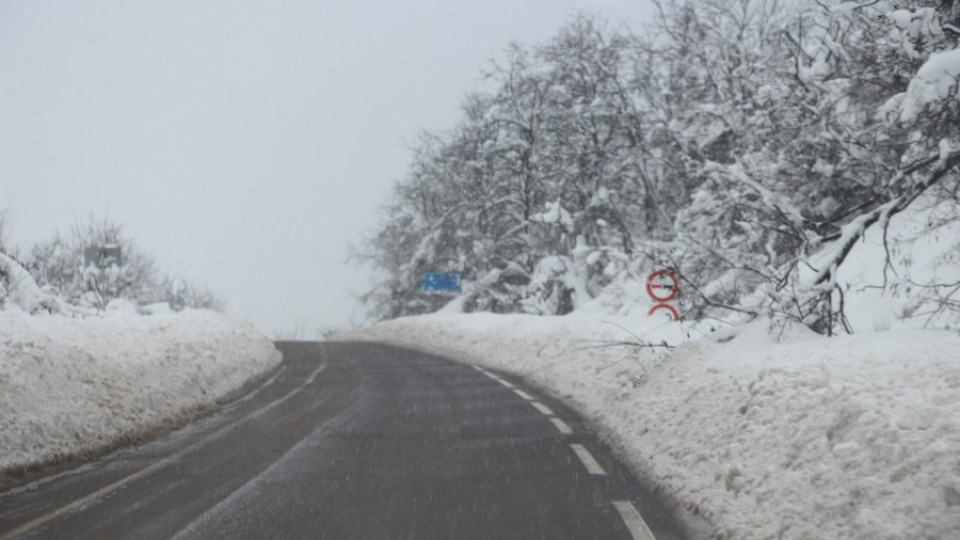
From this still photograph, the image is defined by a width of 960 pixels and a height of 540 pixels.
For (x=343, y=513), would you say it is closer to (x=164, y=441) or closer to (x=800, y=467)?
(x=800, y=467)

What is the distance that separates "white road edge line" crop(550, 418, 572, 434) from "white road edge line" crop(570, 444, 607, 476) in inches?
32.6

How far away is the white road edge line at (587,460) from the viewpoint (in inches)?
265

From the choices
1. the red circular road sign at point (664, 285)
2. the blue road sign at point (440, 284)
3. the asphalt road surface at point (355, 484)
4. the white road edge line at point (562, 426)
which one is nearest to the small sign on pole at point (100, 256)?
the asphalt road surface at point (355, 484)

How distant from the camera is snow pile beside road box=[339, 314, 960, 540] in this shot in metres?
4.01

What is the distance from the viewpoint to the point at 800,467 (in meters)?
4.86

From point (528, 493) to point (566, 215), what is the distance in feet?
70.5

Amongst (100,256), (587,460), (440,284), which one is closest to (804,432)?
(587,460)

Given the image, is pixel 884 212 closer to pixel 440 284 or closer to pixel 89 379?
pixel 89 379

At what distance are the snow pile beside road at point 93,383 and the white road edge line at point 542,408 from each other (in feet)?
16.0

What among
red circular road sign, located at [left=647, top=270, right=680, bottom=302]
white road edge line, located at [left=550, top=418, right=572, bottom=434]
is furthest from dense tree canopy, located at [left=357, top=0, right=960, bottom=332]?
white road edge line, located at [left=550, top=418, right=572, bottom=434]

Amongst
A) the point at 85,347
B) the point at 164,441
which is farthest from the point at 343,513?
the point at 85,347

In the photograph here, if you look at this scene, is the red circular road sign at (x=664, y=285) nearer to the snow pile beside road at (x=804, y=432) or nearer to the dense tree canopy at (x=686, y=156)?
Result: the dense tree canopy at (x=686, y=156)

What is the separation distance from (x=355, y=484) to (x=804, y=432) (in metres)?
3.56

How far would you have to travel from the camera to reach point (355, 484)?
629 cm
